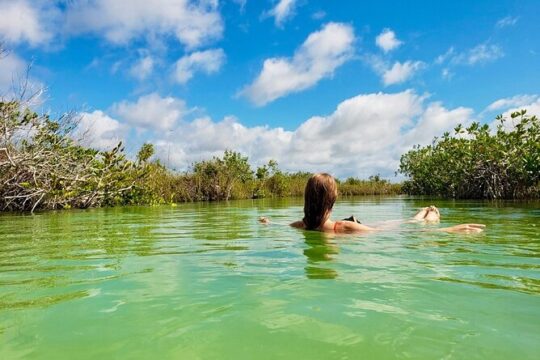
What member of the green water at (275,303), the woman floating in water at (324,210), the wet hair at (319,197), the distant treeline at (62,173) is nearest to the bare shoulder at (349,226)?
the woman floating in water at (324,210)

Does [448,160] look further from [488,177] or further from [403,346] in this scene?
[403,346]

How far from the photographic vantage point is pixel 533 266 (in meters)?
4.07

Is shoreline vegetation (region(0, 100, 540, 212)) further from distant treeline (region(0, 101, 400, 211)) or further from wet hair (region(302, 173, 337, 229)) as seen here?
wet hair (region(302, 173, 337, 229))

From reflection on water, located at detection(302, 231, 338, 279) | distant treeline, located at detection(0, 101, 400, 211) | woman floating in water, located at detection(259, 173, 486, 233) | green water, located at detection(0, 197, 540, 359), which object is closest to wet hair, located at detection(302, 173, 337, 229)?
woman floating in water, located at detection(259, 173, 486, 233)

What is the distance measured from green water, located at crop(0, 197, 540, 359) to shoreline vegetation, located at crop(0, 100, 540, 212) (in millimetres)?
11889

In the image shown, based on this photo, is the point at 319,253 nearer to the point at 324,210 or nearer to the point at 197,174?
the point at 324,210

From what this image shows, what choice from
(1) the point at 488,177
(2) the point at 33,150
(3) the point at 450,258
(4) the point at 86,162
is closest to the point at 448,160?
(1) the point at 488,177

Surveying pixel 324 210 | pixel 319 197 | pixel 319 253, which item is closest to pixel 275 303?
pixel 319 253

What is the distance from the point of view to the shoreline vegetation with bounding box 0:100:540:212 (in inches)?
622

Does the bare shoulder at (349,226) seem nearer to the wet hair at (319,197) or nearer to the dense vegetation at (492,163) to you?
the wet hair at (319,197)

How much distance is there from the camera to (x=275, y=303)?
108 inches

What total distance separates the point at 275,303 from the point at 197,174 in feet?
113

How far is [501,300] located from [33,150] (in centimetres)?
1625

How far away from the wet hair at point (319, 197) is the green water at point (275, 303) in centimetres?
95
